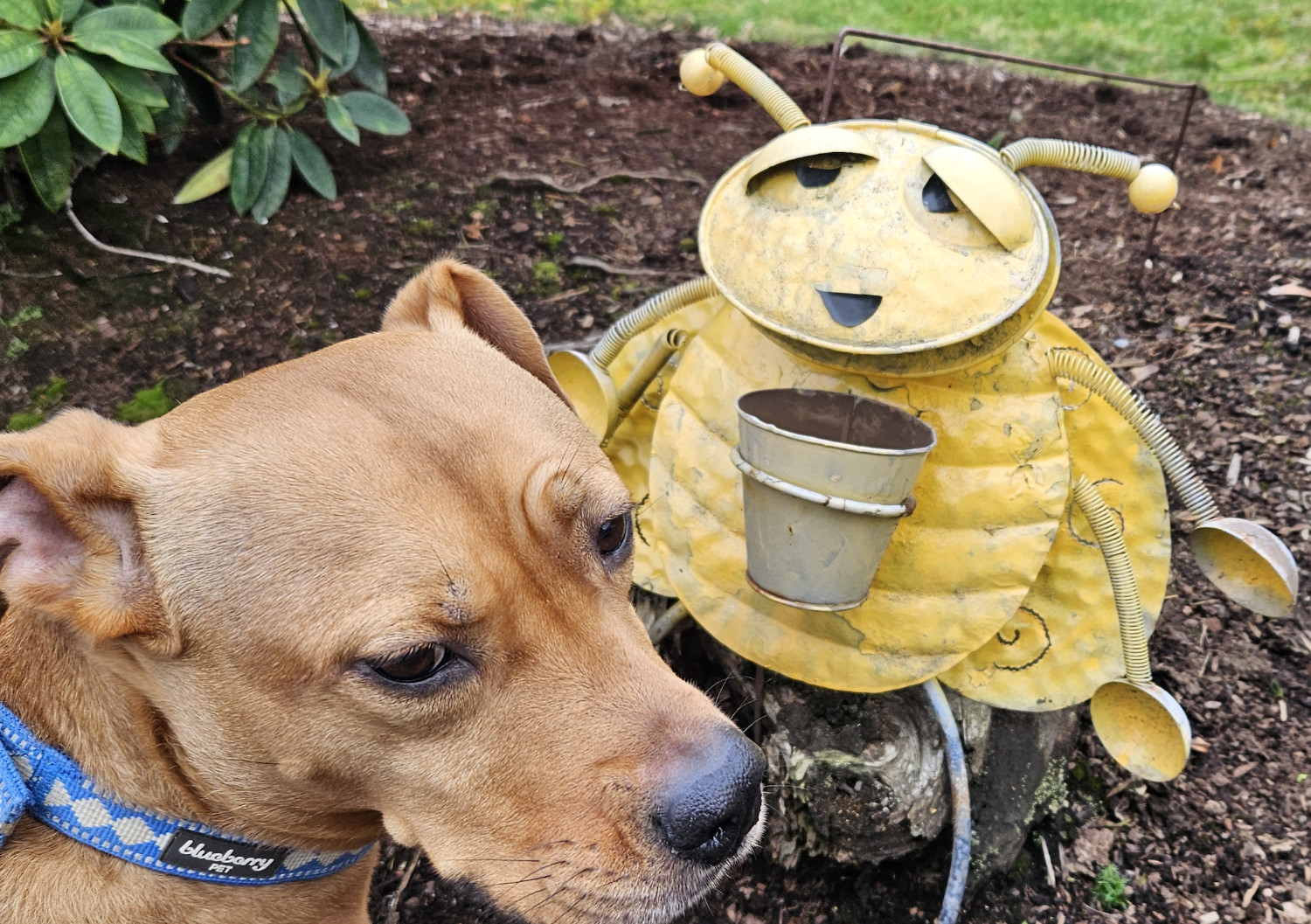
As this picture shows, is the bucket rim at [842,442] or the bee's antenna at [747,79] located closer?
the bucket rim at [842,442]

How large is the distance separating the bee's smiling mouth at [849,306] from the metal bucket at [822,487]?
0.27m

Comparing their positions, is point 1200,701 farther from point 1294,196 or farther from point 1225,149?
point 1225,149

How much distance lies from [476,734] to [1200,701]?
2.60 meters

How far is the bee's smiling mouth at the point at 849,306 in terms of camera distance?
212cm

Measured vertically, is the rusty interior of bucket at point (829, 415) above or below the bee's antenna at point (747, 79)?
below

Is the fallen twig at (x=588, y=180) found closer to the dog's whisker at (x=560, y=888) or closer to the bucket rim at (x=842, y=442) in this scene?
the bucket rim at (x=842, y=442)

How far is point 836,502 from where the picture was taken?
200 cm

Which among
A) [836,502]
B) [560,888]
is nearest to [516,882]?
[560,888]

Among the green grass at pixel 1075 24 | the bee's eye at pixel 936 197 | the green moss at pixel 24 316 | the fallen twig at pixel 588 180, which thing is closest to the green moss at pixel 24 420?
the green moss at pixel 24 316

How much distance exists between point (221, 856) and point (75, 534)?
75 cm

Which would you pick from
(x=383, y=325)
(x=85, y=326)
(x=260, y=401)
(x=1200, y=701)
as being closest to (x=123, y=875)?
(x=260, y=401)

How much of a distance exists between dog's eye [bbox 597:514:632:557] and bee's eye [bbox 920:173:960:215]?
97 centimetres

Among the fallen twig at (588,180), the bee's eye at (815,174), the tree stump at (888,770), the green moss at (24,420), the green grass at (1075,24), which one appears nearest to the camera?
the bee's eye at (815,174)

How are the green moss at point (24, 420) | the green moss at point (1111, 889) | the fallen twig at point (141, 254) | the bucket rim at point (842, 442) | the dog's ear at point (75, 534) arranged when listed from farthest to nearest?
the fallen twig at point (141, 254) < the green moss at point (24, 420) < the green moss at point (1111, 889) < the bucket rim at point (842, 442) < the dog's ear at point (75, 534)
